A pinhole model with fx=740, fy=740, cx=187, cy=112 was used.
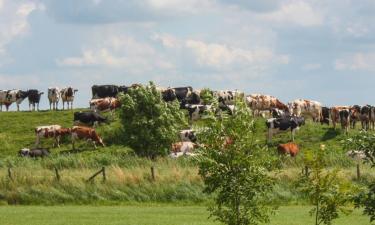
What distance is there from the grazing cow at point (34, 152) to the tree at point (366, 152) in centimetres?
4056

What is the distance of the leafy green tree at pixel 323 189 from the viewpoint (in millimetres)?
18531

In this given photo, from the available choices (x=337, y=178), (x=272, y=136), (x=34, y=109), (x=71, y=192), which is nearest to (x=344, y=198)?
(x=337, y=178)

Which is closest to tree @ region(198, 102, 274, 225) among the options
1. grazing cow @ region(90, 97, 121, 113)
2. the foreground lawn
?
the foreground lawn

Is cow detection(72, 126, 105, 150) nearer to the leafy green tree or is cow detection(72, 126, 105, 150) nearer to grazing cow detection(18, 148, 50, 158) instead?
grazing cow detection(18, 148, 50, 158)

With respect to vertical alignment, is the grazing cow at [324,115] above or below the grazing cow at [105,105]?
below

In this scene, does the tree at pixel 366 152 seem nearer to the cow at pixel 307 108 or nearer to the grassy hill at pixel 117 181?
the grassy hill at pixel 117 181

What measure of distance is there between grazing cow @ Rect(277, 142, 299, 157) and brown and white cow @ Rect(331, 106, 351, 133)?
8256 millimetres

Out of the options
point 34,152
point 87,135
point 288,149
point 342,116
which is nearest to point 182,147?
point 288,149

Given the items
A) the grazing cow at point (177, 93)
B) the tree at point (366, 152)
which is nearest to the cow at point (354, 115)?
the grazing cow at point (177, 93)

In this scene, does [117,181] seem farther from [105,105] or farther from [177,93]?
[177,93]

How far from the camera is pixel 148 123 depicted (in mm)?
55625

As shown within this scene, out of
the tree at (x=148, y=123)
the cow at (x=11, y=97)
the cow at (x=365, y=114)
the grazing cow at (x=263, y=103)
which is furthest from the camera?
the cow at (x=11, y=97)

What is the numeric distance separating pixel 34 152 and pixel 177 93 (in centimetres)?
2604

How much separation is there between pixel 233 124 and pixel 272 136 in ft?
139
